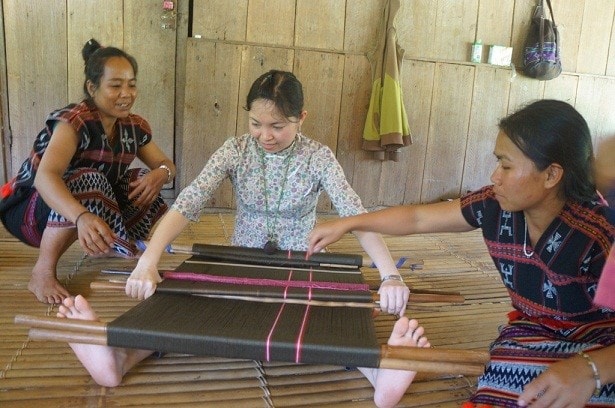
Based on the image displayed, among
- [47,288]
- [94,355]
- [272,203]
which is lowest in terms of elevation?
[47,288]

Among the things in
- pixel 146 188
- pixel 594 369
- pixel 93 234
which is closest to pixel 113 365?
pixel 93 234

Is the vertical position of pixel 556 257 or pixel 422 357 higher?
pixel 556 257

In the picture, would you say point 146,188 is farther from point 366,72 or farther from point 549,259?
point 366,72

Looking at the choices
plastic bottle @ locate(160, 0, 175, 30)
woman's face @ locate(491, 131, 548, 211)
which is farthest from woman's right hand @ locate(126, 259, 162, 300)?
plastic bottle @ locate(160, 0, 175, 30)

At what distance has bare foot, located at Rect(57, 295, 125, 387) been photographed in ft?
3.94

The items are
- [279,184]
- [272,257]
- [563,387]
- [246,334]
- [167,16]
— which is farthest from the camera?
[167,16]

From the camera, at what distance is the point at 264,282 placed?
1.46 metres

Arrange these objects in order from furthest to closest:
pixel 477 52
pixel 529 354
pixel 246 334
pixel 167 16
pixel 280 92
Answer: pixel 477 52, pixel 167 16, pixel 280 92, pixel 529 354, pixel 246 334

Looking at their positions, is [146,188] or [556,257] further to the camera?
[146,188]

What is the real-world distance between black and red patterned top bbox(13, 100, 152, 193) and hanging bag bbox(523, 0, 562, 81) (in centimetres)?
275

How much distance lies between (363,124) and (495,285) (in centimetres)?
158

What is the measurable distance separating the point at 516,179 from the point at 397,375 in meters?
0.53

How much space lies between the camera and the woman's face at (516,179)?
1134 mm

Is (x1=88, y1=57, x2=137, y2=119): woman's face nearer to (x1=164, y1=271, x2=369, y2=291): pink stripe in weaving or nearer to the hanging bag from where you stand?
(x1=164, y1=271, x2=369, y2=291): pink stripe in weaving
